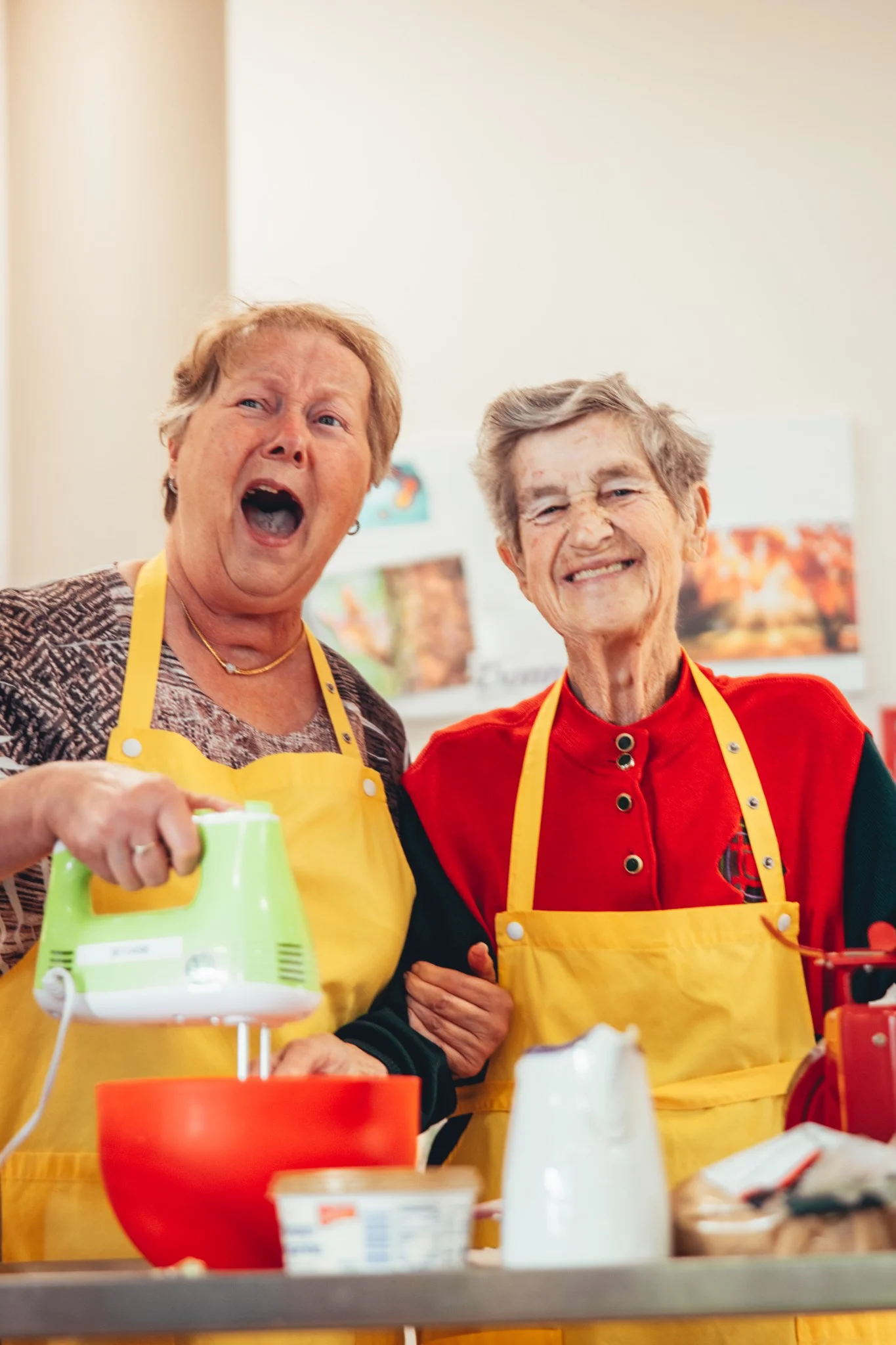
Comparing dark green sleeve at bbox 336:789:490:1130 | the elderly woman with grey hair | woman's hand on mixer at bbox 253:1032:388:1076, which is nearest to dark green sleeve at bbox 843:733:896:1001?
the elderly woman with grey hair

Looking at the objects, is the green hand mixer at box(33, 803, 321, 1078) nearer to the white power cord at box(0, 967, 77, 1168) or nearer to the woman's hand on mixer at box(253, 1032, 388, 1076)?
the white power cord at box(0, 967, 77, 1168)

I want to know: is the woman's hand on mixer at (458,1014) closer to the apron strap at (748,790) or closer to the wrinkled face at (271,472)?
the apron strap at (748,790)

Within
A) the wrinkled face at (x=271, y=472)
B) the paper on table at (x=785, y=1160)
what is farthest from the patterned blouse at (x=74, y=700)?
the paper on table at (x=785, y=1160)

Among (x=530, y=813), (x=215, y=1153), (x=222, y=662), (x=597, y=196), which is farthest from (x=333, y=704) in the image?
(x=597, y=196)

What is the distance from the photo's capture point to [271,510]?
1729 mm

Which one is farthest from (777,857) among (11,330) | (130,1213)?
(11,330)

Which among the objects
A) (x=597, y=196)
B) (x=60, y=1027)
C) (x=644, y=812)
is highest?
(x=597, y=196)

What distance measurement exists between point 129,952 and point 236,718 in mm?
Answer: 538

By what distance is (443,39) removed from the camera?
2.71 meters

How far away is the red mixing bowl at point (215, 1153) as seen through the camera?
1052mm

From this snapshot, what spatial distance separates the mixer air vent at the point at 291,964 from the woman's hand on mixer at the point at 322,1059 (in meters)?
0.26

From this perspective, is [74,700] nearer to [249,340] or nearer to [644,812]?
[249,340]

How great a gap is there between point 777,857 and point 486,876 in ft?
1.07

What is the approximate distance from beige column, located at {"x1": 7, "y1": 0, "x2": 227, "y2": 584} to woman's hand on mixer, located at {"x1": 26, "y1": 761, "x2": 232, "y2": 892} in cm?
178
